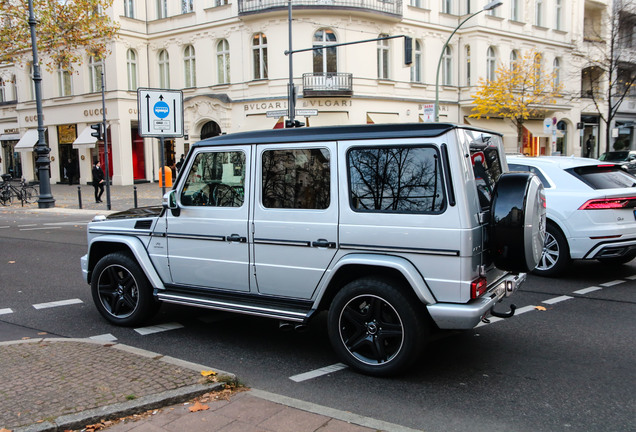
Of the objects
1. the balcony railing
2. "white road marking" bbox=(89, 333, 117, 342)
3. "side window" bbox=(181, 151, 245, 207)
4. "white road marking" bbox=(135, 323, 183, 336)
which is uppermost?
the balcony railing

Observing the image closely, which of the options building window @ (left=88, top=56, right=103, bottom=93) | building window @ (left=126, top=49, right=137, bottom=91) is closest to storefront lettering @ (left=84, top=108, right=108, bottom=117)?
building window @ (left=88, top=56, right=103, bottom=93)

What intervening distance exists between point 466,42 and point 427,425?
3560cm

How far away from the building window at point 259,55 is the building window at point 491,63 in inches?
567

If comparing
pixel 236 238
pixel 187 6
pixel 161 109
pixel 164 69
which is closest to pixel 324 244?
pixel 236 238

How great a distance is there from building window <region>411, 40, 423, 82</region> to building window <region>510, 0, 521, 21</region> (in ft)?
25.9

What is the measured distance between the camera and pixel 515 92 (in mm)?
34531

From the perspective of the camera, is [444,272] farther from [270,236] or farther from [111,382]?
[111,382]

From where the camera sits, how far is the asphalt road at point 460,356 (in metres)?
3.97

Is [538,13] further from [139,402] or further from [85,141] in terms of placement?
[139,402]

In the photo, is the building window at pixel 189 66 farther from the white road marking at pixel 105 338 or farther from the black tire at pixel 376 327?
the black tire at pixel 376 327

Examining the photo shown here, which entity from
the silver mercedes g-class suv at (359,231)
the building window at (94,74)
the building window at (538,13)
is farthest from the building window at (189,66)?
the silver mercedes g-class suv at (359,231)

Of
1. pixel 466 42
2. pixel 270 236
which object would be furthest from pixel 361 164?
pixel 466 42

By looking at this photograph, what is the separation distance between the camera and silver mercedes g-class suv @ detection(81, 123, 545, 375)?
4305mm

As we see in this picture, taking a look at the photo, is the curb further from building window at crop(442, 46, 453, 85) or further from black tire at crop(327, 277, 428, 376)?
building window at crop(442, 46, 453, 85)
